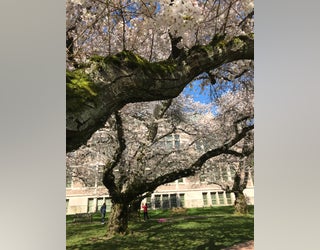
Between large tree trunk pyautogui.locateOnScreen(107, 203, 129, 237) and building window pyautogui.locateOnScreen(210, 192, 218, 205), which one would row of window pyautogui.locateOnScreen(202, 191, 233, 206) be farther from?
large tree trunk pyautogui.locateOnScreen(107, 203, 129, 237)

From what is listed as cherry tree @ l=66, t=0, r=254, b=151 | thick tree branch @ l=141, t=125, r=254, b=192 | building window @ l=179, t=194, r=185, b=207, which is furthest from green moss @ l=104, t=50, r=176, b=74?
building window @ l=179, t=194, r=185, b=207

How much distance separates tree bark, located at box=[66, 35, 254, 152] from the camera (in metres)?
2.90

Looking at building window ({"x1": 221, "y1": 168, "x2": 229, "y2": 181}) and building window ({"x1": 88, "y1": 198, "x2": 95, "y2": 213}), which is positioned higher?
building window ({"x1": 221, "y1": 168, "x2": 229, "y2": 181})

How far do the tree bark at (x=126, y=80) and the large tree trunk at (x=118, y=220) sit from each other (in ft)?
1.84

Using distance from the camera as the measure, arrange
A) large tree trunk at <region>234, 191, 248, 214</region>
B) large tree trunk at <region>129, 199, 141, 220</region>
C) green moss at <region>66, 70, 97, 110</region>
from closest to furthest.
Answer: green moss at <region>66, 70, 97, 110</region>, large tree trunk at <region>129, 199, 141, 220</region>, large tree trunk at <region>234, 191, 248, 214</region>

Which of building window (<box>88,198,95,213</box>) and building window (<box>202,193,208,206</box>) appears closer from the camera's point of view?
building window (<box>88,198,95,213</box>)

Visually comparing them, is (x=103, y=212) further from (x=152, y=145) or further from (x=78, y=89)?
(x=78, y=89)

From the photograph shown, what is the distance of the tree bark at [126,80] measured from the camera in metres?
2.90

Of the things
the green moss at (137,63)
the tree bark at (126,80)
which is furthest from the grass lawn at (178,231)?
the green moss at (137,63)

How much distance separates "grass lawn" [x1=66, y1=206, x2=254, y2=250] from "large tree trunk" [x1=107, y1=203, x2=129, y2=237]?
1.5 inches

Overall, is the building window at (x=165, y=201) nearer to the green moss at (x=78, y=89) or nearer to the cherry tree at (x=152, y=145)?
the cherry tree at (x=152, y=145)

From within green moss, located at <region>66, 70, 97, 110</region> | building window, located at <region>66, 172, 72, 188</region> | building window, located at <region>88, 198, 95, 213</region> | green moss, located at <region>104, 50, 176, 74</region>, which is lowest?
building window, located at <region>88, 198, 95, 213</region>
